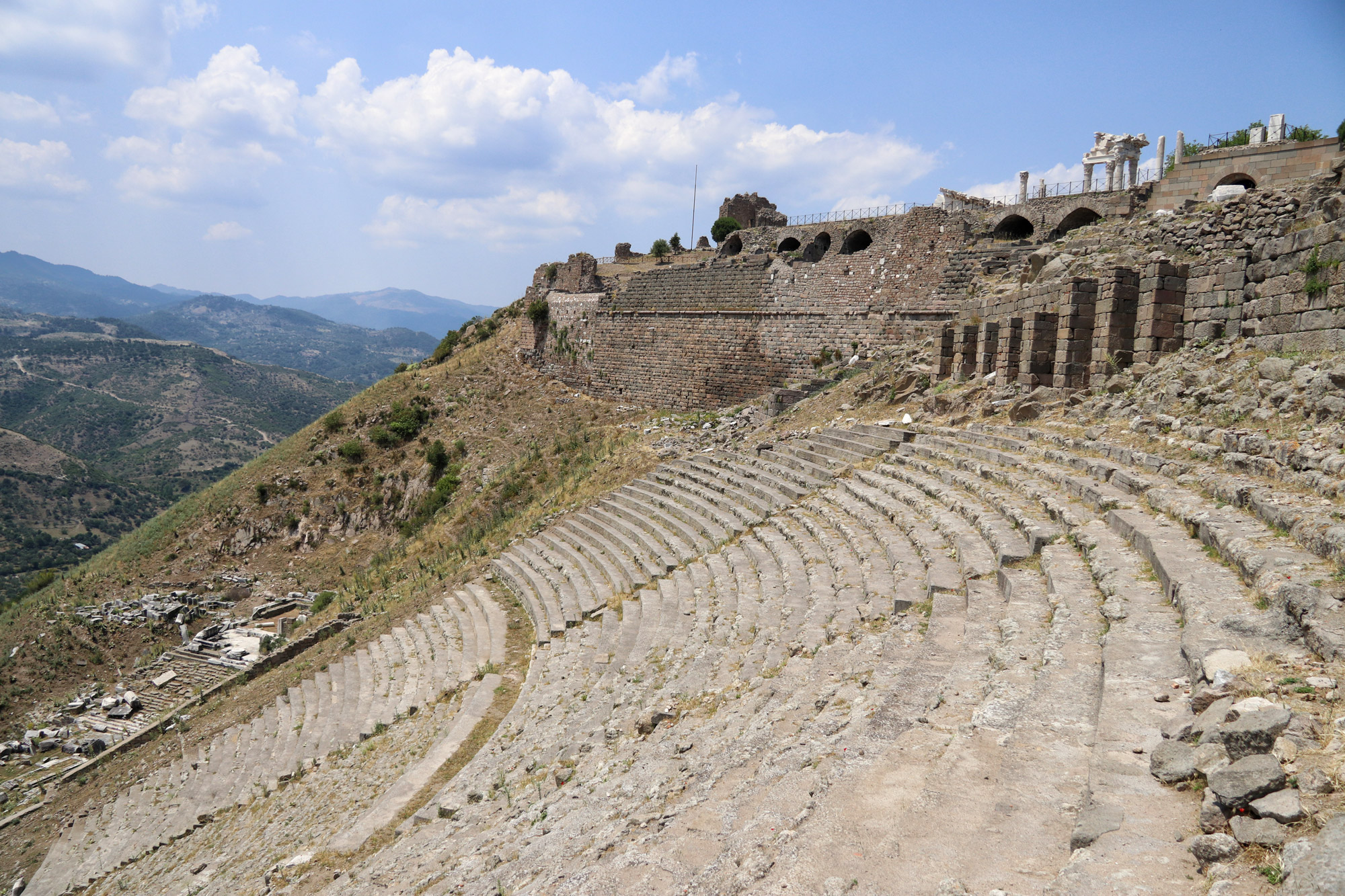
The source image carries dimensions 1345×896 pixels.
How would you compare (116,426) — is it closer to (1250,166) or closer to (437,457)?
(437,457)

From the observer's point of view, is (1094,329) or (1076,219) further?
(1076,219)

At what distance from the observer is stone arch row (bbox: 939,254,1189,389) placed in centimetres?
1048

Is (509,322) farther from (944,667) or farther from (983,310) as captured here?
(944,667)

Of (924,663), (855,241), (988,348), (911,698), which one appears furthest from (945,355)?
(855,241)

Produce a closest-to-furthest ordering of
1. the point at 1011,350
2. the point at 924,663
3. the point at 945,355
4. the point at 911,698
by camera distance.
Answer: the point at 911,698
the point at 924,663
the point at 1011,350
the point at 945,355

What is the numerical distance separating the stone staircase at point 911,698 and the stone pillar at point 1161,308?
2081mm

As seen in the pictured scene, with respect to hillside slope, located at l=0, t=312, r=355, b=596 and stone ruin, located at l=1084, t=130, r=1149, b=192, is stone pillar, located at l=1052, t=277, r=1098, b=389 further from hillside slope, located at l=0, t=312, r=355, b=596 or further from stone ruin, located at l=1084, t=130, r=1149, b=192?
hillside slope, located at l=0, t=312, r=355, b=596

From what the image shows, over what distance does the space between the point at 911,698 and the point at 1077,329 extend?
30.7 ft

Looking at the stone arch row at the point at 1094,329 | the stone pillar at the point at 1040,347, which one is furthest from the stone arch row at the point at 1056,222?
the stone pillar at the point at 1040,347

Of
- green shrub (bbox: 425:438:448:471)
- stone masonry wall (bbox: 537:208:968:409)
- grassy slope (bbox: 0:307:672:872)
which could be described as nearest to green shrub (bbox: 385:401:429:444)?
grassy slope (bbox: 0:307:672:872)

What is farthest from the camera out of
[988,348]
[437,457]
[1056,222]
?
[437,457]

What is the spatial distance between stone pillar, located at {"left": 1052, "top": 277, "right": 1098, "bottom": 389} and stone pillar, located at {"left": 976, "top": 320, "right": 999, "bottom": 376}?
234 centimetres

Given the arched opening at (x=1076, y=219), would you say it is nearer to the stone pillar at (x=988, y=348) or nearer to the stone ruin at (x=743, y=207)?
the stone pillar at (x=988, y=348)

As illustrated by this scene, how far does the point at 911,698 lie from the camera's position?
4430mm
